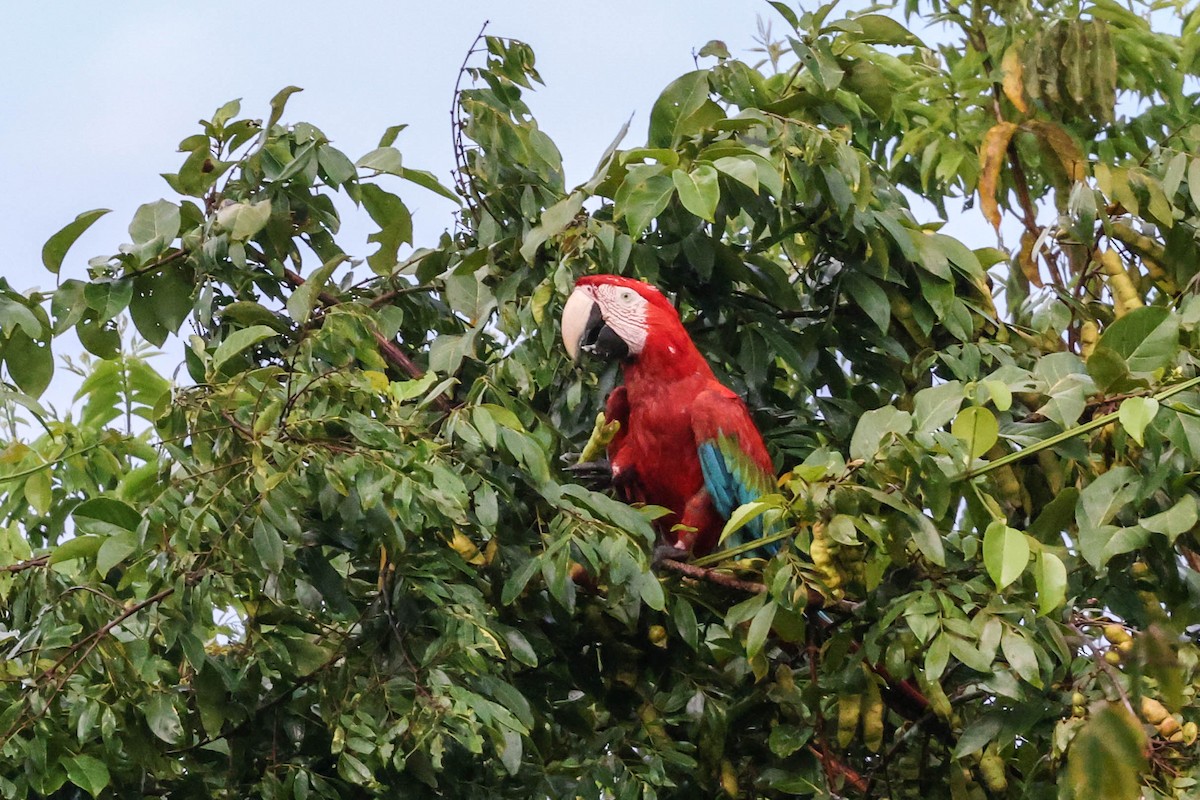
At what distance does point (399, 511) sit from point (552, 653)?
509 millimetres

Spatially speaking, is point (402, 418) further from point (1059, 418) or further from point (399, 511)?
point (1059, 418)

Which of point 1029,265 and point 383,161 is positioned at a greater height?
point 383,161

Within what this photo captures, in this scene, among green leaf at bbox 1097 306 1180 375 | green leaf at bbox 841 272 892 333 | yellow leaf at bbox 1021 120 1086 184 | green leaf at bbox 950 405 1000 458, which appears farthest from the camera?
yellow leaf at bbox 1021 120 1086 184

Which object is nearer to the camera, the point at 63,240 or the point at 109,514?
the point at 109,514

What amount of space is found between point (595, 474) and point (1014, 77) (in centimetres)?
136

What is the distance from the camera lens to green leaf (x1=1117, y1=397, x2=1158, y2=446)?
55.9 inches

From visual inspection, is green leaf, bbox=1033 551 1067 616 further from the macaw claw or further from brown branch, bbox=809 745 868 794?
the macaw claw

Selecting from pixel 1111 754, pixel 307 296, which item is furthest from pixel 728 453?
pixel 1111 754

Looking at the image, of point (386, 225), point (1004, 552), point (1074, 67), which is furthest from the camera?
point (1074, 67)

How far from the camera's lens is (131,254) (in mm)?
2113

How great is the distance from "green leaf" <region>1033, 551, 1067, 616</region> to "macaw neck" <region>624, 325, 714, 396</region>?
112 centimetres

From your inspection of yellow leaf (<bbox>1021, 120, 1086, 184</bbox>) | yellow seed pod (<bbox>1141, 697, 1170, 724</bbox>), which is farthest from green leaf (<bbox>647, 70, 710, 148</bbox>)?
yellow seed pod (<bbox>1141, 697, 1170, 724</bbox>)

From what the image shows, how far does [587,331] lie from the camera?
2438 mm

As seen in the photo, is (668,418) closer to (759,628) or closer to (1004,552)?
(759,628)
